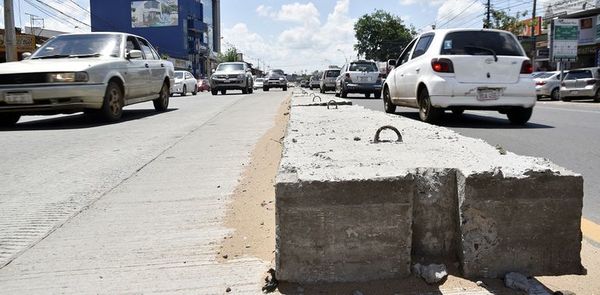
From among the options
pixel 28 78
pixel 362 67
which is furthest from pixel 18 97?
pixel 362 67

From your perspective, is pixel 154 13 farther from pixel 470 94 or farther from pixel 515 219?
pixel 515 219

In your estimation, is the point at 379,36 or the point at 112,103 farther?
the point at 379,36

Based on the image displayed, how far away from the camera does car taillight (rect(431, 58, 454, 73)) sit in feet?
27.7

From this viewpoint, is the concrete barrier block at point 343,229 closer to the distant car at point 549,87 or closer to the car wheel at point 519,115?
the car wheel at point 519,115

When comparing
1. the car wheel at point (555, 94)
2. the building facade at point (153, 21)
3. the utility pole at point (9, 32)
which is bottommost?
the car wheel at point (555, 94)

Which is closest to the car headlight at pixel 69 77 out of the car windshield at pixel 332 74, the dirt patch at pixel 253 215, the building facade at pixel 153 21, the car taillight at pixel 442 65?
the dirt patch at pixel 253 215

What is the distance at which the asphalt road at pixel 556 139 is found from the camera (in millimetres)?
4855

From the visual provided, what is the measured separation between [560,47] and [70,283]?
30.9m

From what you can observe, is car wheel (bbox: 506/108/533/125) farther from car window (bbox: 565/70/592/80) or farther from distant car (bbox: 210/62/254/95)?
distant car (bbox: 210/62/254/95)

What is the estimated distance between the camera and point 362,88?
70.3 ft

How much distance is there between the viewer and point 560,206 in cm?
246

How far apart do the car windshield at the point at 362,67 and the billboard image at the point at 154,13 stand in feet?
205

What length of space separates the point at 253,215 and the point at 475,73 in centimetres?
589

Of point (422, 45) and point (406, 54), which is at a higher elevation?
point (422, 45)
